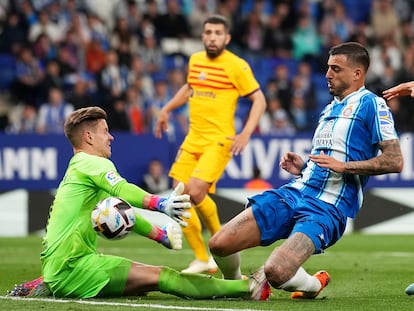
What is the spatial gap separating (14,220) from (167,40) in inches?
273

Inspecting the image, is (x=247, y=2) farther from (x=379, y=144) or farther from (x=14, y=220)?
(x=379, y=144)

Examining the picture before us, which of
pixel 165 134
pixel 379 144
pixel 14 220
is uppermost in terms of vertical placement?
pixel 379 144

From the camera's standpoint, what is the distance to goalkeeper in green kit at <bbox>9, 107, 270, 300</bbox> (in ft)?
26.1

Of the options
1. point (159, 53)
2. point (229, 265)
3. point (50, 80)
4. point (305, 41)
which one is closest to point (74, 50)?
point (50, 80)

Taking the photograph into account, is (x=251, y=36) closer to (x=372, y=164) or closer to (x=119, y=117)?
(x=119, y=117)

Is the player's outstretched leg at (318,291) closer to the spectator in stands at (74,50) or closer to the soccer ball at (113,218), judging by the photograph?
the soccer ball at (113,218)

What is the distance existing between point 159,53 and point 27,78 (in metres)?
3.14

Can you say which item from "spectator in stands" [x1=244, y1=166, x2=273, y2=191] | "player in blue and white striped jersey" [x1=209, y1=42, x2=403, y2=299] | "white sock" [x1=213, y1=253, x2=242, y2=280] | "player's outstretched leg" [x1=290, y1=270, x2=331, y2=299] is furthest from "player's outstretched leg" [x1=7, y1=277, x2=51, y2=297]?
"spectator in stands" [x1=244, y1=166, x2=273, y2=191]

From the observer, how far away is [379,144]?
8234 mm

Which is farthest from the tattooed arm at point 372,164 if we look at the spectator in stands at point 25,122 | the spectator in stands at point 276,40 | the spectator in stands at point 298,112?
the spectator in stands at point 276,40

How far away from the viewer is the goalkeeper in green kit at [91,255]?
795 cm

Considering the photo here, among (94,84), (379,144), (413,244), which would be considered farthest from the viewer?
(94,84)

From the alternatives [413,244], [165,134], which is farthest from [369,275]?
[165,134]

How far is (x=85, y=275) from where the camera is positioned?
26.2 ft
